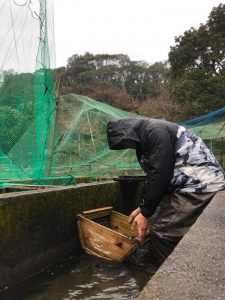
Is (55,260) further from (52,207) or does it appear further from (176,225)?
(176,225)

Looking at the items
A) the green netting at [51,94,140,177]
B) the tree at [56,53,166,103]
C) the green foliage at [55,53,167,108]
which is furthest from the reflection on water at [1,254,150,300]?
→ the tree at [56,53,166,103]

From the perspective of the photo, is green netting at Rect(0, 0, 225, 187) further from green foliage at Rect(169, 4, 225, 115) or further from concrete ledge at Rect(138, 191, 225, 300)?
green foliage at Rect(169, 4, 225, 115)

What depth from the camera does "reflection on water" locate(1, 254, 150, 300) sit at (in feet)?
13.6

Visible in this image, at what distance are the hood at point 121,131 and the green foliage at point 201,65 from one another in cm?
2148

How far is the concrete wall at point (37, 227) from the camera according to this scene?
436 cm

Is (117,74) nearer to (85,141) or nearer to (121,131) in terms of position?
(85,141)

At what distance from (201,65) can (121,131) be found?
24.3 m

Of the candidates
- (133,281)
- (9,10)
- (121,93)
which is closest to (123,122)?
(133,281)

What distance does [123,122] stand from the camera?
3627 millimetres

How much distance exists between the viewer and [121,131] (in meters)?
3.58

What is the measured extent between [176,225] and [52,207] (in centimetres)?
208

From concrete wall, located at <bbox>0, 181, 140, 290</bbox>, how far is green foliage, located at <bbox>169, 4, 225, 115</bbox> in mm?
19325

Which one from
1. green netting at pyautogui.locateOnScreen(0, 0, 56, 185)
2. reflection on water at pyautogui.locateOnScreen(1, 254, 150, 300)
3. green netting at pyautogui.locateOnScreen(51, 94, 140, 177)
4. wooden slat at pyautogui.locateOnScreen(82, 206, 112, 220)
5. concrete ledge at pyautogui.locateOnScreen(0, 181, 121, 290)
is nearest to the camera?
reflection on water at pyautogui.locateOnScreen(1, 254, 150, 300)

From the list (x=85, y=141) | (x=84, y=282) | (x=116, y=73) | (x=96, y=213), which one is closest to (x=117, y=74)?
(x=116, y=73)
